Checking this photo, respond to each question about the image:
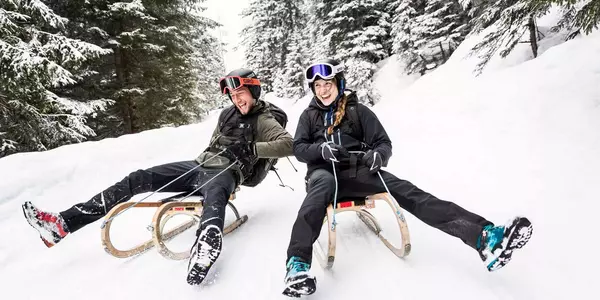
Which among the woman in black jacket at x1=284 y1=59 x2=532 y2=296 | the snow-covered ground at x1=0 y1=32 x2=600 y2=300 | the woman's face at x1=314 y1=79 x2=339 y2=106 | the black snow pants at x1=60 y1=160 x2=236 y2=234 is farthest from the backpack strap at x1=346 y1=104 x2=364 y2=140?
the black snow pants at x1=60 y1=160 x2=236 y2=234

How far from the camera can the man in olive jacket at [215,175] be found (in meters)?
2.53

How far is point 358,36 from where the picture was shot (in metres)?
14.1

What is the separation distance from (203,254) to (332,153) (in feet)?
4.37

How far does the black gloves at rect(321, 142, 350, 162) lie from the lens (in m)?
2.70

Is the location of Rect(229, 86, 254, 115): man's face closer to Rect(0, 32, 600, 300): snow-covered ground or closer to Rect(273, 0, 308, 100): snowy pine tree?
Rect(0, 32, 600, 300): snow-covered ground

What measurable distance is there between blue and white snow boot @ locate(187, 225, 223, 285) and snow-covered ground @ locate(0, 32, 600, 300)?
0.18m

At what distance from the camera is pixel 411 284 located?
219 cm

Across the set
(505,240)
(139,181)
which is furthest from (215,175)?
(505,240)

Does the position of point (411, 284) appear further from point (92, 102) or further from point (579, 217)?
point (92, 102)

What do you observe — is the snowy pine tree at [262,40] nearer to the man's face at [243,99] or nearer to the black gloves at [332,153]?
the man's face at [243,99]

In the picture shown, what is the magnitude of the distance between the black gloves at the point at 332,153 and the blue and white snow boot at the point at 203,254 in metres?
1.13

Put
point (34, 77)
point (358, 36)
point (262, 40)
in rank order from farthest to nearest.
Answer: point (262, 40) < point (358, 36) < point (34, 77)

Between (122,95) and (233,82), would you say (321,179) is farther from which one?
(122,95)

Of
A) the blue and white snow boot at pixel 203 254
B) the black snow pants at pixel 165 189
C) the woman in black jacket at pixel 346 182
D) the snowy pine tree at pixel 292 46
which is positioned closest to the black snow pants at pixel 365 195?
the woman in black jacket at pixel 346 182
